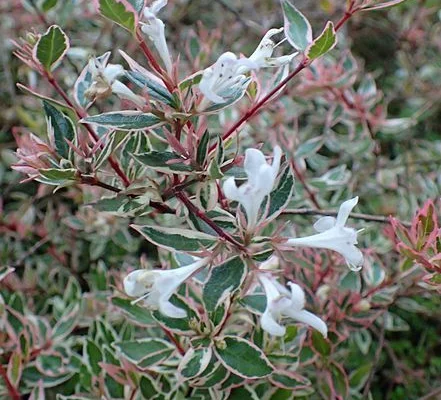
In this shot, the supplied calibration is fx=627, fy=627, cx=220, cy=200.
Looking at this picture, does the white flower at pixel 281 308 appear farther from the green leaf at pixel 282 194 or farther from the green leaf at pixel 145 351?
the green leaf at pixel 145 351

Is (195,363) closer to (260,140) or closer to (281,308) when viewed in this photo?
(281,308)

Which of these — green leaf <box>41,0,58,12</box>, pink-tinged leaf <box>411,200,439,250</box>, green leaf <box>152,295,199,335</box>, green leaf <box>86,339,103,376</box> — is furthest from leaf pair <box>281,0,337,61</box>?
green leaf <box>41,0,58,12</box>

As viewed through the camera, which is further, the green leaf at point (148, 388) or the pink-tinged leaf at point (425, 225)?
the green leaf at point (148, 388)

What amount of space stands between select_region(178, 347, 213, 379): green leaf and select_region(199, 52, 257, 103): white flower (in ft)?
1.10

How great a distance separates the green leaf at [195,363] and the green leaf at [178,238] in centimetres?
18

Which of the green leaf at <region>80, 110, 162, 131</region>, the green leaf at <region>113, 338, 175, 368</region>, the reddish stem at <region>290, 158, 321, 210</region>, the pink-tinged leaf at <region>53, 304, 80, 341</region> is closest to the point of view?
the green leaf at <region>80, 110, 162, 131</region>

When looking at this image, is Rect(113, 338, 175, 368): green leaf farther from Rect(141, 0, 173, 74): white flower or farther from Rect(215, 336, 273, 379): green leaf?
Rect(141, 0, 173, 74): white flower

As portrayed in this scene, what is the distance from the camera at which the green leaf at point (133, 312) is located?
0.97m

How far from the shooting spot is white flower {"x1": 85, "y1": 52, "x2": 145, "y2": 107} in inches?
26.7

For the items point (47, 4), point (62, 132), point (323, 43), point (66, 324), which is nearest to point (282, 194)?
point (323, 43)

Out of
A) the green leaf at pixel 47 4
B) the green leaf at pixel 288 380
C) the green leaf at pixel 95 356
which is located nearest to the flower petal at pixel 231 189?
the green leaf at pixel 288 380

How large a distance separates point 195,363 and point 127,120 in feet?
1.07

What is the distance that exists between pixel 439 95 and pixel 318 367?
987mm

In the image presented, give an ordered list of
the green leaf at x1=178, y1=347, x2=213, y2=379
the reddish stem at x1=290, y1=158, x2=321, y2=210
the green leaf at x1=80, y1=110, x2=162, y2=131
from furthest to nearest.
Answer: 1. the reddish stem at x1=290, y1=158, x2=321, y2=210
2. the green leaf at x1=178, y1=347, x2=213, y2=379
3. the green leaf at x1=80, y1=110, x2=162, y2=131
